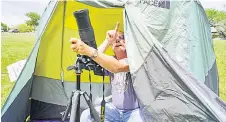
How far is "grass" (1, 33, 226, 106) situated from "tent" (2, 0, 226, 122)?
5.93ft

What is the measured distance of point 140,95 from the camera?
86.3 inches

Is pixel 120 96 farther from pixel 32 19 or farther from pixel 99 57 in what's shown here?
pixel 32 19

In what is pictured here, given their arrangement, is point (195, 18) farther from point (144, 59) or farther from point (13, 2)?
point (13, 2)

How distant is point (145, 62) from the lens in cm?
223

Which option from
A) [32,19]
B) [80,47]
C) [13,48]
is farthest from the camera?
[32,19]

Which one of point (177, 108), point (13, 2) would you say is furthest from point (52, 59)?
point (13, 2)

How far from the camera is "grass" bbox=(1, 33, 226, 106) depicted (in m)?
5.77

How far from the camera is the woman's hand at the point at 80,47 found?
210 centimetres

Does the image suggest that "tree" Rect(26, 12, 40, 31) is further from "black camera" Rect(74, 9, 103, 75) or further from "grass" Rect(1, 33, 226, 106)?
"black camera" Rect(74, 9, 103, 75)

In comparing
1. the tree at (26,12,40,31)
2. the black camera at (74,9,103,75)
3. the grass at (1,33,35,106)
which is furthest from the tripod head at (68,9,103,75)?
the tree at (26,12,40,31)

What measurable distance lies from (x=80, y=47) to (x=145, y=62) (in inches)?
16.1

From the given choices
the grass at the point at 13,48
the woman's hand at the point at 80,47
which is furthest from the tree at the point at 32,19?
the woman's hand at the point at 80,47

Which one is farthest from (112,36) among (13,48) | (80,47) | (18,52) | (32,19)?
(32,19)

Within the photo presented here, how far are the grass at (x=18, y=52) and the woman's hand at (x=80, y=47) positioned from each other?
125 inches
